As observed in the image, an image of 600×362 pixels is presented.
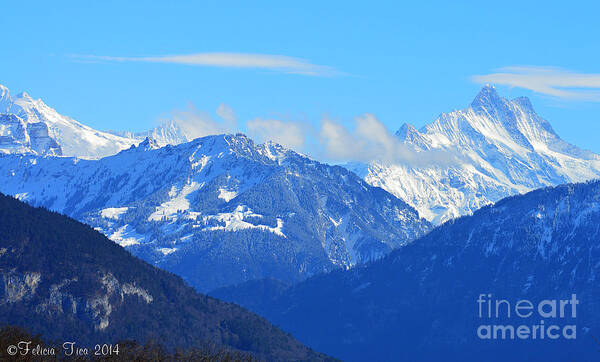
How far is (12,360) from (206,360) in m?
31.9

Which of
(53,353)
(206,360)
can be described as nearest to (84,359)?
(53,353)

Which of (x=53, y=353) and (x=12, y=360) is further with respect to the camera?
(x=53, y=353)

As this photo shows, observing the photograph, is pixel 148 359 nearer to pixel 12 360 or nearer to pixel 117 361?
pixel 117 361

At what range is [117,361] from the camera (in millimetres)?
196625

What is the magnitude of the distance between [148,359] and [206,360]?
8.61m

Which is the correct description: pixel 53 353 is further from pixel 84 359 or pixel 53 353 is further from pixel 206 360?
pixel 206 360

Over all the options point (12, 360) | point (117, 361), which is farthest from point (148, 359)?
point (12, 360)

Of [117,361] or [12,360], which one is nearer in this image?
[12,360]

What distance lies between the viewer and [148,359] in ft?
650

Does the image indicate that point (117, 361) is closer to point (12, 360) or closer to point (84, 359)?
point (84, 359)

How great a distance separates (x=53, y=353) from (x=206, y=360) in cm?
2290

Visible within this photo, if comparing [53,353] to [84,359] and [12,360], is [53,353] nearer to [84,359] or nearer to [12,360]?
[84,359]

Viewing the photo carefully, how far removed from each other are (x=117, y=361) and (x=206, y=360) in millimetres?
13179

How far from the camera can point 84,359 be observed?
198 meters
